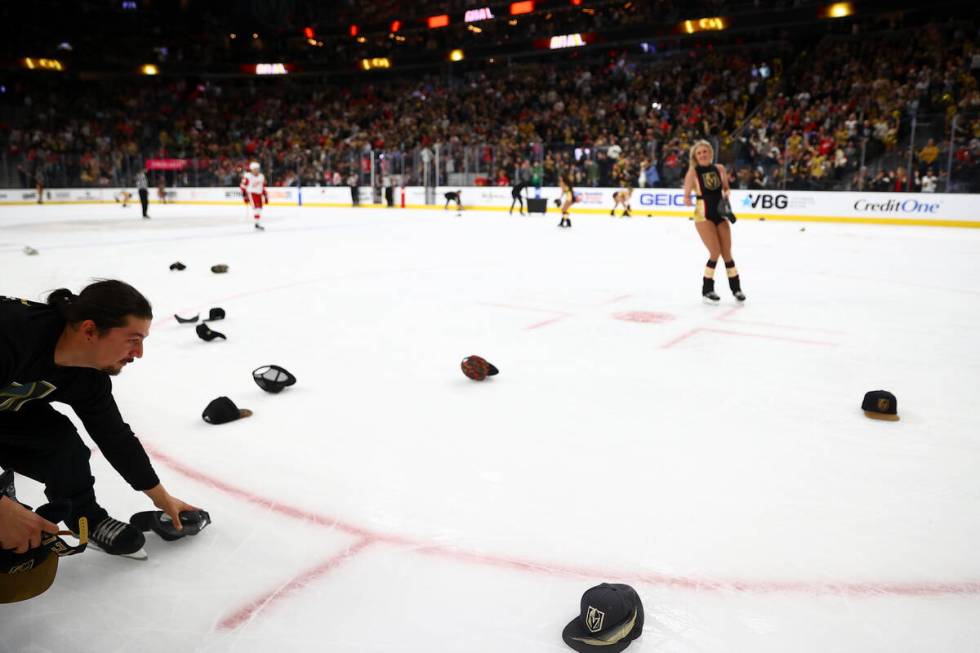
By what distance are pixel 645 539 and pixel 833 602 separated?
0.56 meters

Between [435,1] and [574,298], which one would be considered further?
[435,1]

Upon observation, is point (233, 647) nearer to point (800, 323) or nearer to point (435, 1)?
point (800, 323)

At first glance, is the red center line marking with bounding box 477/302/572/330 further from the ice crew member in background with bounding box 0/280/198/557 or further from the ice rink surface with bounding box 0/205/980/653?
the ice crew member in background with bounding box 0/280/198/557

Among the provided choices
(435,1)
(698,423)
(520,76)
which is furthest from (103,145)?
(698,423)

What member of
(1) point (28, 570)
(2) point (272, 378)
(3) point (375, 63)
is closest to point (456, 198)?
(3) point (375, 63)

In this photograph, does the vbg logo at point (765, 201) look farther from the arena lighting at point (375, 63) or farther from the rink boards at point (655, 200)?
the arena lighting at point (375, 63)

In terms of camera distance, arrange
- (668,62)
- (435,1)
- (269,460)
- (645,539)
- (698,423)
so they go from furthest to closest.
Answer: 1. (435,1)
2. (668,62)
3. (698,423)
4. (269,460)
5. (645,539)

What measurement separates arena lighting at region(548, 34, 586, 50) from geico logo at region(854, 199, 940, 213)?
1713cm

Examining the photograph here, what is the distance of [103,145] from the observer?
34.5 metres

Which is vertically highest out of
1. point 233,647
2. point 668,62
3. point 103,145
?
point 668,62

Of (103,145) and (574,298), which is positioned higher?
(103,145)

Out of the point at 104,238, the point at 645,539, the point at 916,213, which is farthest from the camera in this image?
the point at 916,213

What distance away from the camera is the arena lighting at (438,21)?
35278 millimetres

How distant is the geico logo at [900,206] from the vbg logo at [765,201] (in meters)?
1.84
